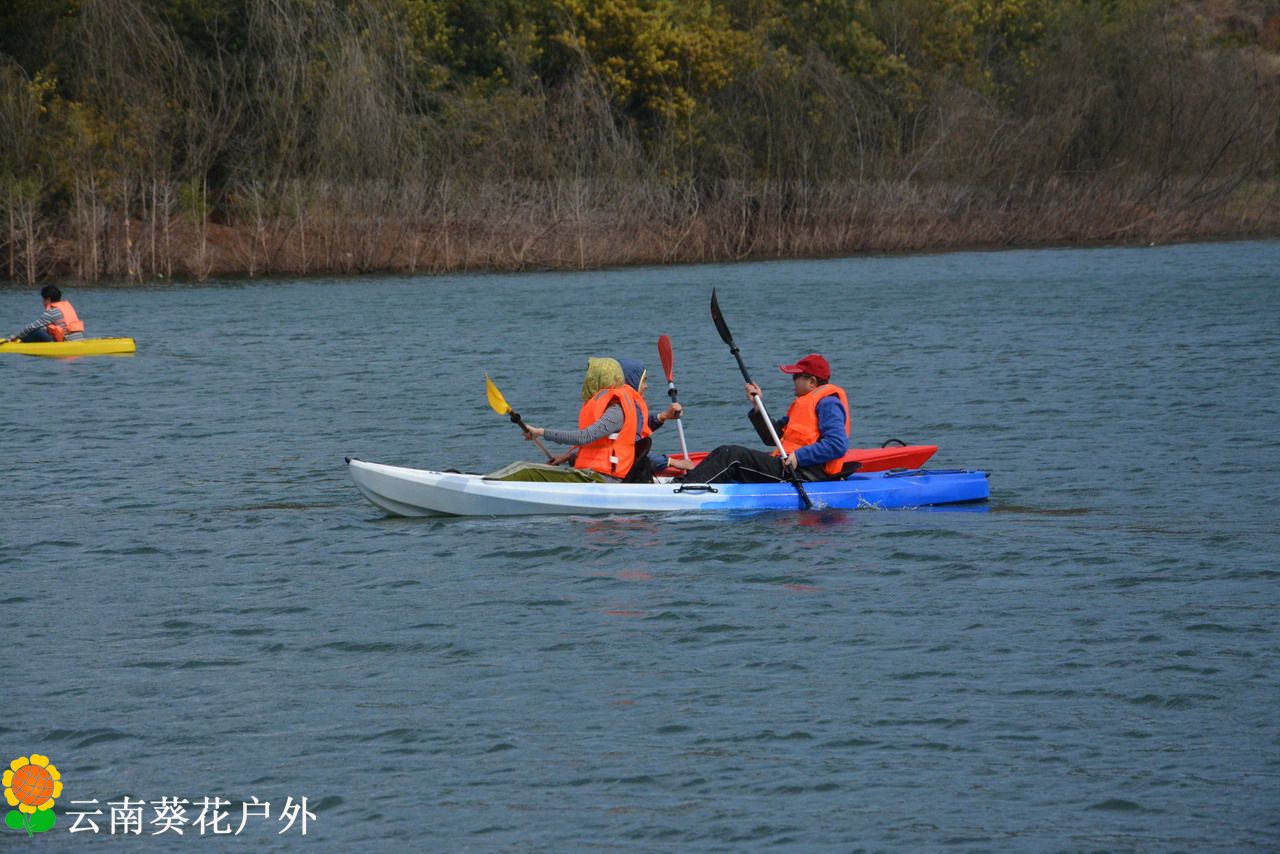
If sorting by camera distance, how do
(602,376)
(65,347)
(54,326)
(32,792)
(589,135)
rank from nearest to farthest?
(32,792), (602,376), (54,326), (65,347), (589,135)

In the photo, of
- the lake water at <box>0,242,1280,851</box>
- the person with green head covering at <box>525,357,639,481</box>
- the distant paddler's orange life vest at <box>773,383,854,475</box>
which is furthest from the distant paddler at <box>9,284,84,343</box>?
the distant paddler's orange life vest at <box>773,383,854,475</box>

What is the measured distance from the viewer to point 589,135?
4444 centimetres

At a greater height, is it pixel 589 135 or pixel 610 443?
pixel 589 135

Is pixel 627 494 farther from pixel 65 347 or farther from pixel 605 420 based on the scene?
pixel 65 347

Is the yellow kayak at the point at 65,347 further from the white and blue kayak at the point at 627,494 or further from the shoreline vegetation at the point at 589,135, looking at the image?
the white and blue kayak at the point at 627,494

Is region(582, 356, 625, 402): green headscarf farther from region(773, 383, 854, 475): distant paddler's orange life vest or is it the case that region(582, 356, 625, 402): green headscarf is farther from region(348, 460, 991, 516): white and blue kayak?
region(773, 383, 854, 475): distant paddler's orange life vest

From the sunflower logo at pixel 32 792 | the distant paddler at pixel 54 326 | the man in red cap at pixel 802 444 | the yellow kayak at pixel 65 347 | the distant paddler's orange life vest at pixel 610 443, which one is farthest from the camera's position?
the yellow kayak at pixel 65 347

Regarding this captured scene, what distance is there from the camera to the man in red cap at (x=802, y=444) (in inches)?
485

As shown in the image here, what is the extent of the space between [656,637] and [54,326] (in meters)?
16.3

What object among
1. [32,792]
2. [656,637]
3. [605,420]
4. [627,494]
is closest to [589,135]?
[627,494]

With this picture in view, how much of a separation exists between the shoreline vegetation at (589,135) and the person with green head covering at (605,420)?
26.2 meters

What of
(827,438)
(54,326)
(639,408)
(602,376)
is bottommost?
(54,326)

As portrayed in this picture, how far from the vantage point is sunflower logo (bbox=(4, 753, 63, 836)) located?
23.9 ft

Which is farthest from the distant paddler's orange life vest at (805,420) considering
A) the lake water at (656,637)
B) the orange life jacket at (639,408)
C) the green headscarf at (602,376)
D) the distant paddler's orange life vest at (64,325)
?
the distant paddler's orange life vest at (64,325)
